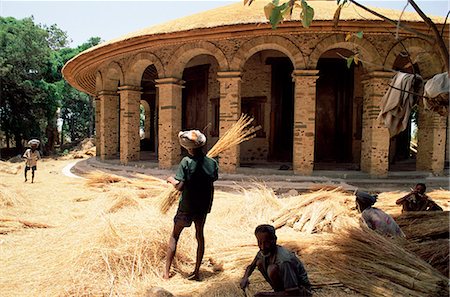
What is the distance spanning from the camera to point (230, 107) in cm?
1041

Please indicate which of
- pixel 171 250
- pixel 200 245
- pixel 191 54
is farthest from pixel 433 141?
pixel 171 250

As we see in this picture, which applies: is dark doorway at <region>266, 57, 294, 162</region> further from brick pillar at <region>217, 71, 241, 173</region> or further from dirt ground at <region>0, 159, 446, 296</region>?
dirt ground at <region>0, 159, 446, 296</region>

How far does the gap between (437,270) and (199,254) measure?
8.37 ft

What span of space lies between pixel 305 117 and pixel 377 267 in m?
6.83

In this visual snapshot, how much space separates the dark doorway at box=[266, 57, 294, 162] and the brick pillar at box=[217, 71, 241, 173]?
297 cm

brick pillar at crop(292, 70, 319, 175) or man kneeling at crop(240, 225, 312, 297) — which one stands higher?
brick pillar at crop(292, 70, 319, 175)

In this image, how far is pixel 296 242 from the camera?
4727mm

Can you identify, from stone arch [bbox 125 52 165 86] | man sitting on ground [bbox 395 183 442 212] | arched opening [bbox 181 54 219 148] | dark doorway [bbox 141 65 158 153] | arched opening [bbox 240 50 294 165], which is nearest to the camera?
man sitting on ground [bbox 395 183 442 212]

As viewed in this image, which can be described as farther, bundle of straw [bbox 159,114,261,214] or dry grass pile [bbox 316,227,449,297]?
bundle of straw [bbox 159,114,261,214]

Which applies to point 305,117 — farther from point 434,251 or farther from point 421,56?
point 434,251

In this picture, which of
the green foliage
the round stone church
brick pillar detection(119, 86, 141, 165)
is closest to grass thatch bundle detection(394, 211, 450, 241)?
the round stone church

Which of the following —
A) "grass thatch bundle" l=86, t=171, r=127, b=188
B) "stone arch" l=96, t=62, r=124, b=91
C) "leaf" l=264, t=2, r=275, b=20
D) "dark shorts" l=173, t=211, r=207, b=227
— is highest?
"stone arch" l=96, t=62, r=124, b=91

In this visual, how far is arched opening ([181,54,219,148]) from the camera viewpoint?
13953 mm

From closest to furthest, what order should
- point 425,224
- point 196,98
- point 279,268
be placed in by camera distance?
point 279,268, point 425,224, point 196,98
